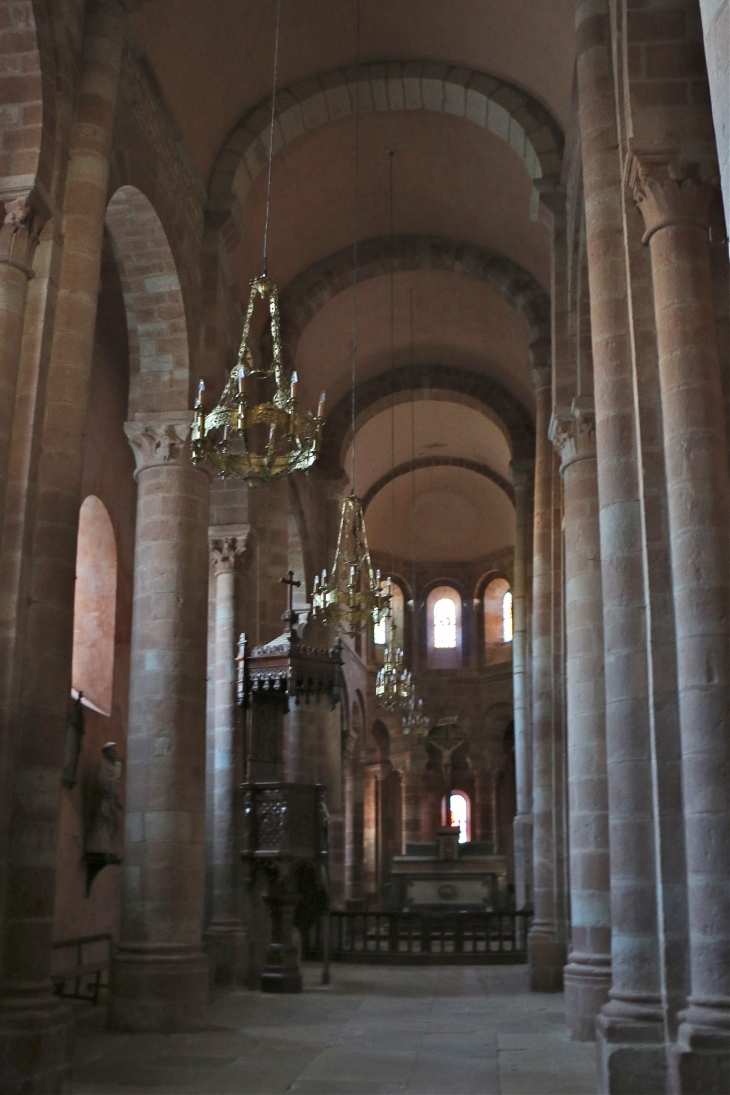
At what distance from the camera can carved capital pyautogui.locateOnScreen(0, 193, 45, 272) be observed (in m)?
8.76

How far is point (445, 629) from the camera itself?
33969mm

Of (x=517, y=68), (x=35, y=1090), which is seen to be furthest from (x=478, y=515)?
(x=35, y=1090)

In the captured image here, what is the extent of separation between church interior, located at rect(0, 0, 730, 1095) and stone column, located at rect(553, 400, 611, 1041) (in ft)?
0.13

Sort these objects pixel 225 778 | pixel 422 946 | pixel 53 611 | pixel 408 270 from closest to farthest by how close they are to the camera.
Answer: pixel 53 611
pixel 225 778
pixel 422 946
pixel 408 270

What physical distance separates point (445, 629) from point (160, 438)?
22416 millimetres

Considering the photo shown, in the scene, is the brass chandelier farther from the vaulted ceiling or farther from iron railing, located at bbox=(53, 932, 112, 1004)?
iron railing, located at bbox=(53, 932, 112, 1004)

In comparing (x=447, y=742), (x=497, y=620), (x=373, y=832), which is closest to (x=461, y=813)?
(x=373, y=832)

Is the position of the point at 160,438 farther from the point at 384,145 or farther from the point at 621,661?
the point at 384,145

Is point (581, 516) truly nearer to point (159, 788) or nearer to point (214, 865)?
point (159, 788)

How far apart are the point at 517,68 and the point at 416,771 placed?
2148 centimetres

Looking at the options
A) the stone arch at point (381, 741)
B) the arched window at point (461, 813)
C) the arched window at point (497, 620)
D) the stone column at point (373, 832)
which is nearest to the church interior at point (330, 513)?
the stone column at point (373, 832)

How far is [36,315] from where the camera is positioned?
899cm

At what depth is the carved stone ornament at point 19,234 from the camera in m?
8.76

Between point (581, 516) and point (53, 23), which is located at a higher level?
point (53, 23)
